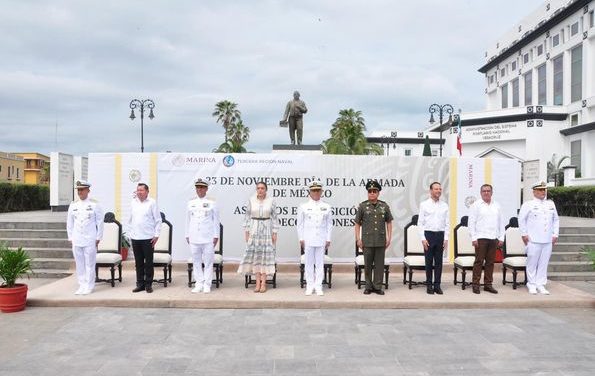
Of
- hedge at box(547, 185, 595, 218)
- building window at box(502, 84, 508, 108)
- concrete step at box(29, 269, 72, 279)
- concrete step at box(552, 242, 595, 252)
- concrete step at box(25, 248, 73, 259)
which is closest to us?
concrete step at box(29, 269, 72, 279)

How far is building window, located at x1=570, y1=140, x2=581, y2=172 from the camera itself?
40912 millimetres

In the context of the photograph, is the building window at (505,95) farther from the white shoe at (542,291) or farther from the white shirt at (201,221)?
the white shirt at (201,221)

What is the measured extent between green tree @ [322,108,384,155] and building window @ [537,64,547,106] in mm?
18943

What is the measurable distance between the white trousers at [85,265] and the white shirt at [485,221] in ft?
19.0

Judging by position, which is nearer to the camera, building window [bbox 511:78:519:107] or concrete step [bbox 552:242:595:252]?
concrete step [bbox 552:242:595:252]

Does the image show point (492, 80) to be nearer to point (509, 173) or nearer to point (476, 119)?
point (476, 119)

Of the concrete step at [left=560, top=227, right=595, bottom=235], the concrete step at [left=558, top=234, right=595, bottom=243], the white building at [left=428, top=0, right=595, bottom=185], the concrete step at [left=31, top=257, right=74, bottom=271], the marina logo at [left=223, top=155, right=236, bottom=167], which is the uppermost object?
the white building at [left=428, top=0, right=595, bottom=185]

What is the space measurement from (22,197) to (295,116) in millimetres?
11654

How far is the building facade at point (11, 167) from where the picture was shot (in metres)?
63.6

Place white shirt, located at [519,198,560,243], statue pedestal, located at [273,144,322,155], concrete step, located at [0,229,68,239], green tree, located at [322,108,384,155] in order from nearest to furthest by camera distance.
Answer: white shirt, located at [519,198,560,243]
concrete step, located at [0,229,68,239]
statue pedestal, located at [273,144,322,155]
green tree, located at [322,108,384,155]

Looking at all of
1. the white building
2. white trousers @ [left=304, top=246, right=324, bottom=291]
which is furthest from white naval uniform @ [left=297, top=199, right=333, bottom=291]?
the white building

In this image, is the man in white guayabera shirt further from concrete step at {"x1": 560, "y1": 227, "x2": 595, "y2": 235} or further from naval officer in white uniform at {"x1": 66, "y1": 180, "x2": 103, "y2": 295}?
concrete step at {"x1": 560, "y1": 227, "x2": 595, "y2": 235}

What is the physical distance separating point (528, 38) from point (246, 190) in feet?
172

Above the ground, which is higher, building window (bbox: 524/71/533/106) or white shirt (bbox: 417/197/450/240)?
building window (bbox: 524/71/533/106)
